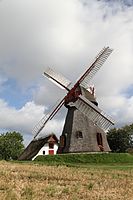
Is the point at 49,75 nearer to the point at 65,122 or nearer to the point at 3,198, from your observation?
the point at 65,122

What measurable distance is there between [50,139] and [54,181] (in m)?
60.6

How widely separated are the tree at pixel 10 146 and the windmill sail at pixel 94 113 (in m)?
65.5

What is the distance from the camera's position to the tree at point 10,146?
388ft

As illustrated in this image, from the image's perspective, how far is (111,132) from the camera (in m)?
108

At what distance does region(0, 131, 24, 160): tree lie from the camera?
Result: 118 metres

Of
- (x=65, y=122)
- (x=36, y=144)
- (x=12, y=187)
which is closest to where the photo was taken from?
(x=12, y=187)

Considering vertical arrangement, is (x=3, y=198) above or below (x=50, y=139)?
below

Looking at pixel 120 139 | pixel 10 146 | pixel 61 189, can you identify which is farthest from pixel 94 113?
pixel 10 146

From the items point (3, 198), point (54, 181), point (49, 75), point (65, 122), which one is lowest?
point (3, 198)

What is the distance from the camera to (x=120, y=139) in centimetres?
10750

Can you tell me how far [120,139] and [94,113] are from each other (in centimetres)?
5464

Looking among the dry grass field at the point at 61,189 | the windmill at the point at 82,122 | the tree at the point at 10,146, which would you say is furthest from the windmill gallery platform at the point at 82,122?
the tree at the point at 10,146

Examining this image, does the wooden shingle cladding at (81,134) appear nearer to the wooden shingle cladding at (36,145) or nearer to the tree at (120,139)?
the wooden shingle cladding at (36,145)

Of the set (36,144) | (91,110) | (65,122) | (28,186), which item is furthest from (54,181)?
(36,144)
